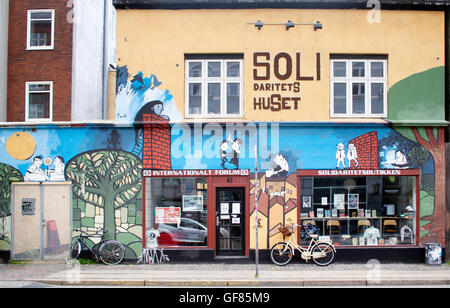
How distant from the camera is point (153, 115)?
11891mm

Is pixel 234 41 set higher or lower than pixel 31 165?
higher

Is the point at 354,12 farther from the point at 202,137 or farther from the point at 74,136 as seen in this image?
the point at 74,136

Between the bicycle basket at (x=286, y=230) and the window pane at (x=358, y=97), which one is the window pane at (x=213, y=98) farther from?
the window pane at (x=358, y=97)

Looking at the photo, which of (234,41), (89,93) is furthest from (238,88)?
(89,93)

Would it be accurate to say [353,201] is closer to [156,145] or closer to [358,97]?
[358,97]

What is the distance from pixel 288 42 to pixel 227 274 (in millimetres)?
7314

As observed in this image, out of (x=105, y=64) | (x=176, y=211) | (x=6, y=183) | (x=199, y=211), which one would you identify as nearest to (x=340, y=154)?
(x=199, y=211)

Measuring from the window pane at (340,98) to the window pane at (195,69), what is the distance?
439 cm

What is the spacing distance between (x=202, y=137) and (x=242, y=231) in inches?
125

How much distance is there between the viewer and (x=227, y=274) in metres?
10.2

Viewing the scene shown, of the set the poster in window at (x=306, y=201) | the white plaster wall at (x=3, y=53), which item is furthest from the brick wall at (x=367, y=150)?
the white plaster wall at (x=3, y=53)

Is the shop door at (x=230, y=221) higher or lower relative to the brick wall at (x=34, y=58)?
lower

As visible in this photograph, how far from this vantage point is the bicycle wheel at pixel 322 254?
440 inches

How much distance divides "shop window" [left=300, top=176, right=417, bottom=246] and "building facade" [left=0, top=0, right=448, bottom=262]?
3 centimetres
